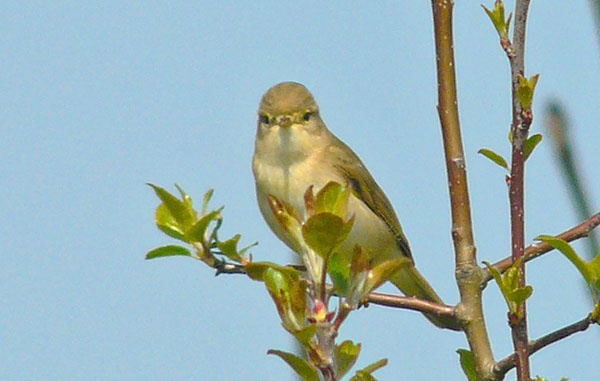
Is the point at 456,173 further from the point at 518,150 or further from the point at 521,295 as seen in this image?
the point at 521,295

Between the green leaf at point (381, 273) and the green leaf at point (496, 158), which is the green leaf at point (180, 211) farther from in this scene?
the green leaf at point (496, 158)

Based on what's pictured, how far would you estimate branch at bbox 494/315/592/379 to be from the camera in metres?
2.00

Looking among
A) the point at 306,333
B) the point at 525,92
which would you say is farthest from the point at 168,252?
the point at 525,92

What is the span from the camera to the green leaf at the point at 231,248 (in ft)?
7.48

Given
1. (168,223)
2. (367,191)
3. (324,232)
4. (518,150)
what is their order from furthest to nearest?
(367,191)
(168,223)
(518,150)
(324,232)

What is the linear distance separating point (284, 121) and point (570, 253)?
3.61m

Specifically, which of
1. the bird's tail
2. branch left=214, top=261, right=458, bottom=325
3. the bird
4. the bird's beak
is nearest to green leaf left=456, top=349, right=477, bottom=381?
branch left=214, top=261, right=458, bottom=325

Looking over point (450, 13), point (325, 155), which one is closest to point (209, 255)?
point (450, 13)

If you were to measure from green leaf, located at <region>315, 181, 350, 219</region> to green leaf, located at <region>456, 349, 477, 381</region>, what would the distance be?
2.08 feet

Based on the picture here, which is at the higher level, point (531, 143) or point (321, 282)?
point (531, 143)

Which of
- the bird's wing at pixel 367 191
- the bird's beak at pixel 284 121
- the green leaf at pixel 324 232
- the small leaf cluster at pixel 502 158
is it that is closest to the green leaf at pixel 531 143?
the small leaf cluster at pixel 502 158

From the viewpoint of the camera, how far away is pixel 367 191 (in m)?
5.87

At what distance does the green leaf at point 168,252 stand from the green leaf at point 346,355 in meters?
0.52

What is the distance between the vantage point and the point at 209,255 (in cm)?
232
